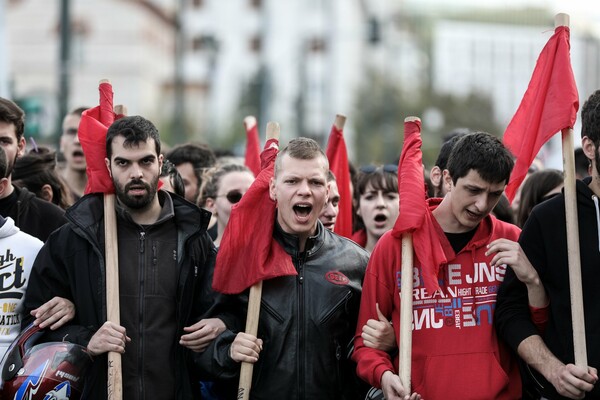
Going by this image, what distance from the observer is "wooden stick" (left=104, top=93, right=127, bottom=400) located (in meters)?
5.82

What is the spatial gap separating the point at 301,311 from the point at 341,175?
229 centimetres

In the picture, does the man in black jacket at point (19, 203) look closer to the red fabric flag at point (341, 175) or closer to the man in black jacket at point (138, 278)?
the man in black jacket at point (138, 278)

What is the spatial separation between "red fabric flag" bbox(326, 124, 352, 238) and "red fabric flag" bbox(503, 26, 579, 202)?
A: 2.09 meters

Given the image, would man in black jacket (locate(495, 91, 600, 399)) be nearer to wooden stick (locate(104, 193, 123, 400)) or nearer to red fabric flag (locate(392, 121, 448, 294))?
red fabric flag (locate(392, 121, 448, 294))

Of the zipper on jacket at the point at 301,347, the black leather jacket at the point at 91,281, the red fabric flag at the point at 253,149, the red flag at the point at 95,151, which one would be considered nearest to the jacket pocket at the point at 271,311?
the zipper on jacket at the point at 301,347

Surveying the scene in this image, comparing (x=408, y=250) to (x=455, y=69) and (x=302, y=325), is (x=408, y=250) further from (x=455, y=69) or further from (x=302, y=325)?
(x=455, y=69)

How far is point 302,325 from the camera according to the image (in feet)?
19.5

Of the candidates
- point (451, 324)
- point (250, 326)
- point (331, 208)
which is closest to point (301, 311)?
point (250, 326)

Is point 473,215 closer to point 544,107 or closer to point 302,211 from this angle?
point 544,107

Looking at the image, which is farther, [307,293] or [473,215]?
[307,293]

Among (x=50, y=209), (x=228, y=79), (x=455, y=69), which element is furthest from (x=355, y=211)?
(x=455, y=69)

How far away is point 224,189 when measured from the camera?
322 inches

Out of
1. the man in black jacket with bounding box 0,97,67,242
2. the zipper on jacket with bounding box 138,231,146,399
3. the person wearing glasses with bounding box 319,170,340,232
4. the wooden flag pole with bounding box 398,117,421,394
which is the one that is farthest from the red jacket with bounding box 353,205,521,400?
the man in black jacket with bounding box 0,97,67,242

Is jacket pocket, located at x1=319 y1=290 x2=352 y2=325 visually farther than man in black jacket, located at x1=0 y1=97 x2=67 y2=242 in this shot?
No
